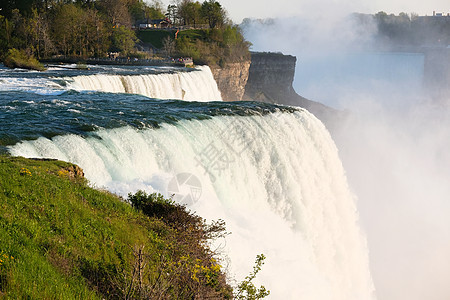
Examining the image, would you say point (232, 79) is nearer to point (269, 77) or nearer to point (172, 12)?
point (269, 77)

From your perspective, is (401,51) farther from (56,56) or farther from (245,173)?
(245,173)

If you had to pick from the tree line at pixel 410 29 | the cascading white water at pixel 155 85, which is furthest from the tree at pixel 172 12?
the tree line at pixel 410 29

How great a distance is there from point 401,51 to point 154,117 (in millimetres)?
118061

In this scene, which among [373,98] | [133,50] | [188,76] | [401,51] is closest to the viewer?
[188,76]

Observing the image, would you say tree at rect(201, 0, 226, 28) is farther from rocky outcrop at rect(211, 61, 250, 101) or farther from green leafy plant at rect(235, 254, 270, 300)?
green leafy plant at rect(235, 254, 270, 300)

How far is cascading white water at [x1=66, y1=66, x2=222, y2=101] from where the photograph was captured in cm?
2908

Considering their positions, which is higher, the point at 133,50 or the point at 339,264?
the point at 133,50

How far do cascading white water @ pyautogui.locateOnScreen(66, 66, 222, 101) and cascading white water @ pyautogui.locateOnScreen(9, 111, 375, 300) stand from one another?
→ 39.9 ft

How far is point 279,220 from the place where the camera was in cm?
1647

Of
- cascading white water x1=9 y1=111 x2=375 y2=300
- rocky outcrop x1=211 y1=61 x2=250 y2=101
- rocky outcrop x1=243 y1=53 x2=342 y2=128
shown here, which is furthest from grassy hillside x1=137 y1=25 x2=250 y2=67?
cascading white water x1=9 y1=111 x2=375 y2=300

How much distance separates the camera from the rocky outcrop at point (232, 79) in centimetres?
5500

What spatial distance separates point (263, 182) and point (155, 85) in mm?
17299

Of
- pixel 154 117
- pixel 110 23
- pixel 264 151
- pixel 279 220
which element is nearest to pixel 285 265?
pixel 279 220

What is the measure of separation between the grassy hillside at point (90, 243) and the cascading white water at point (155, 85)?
18126mm
